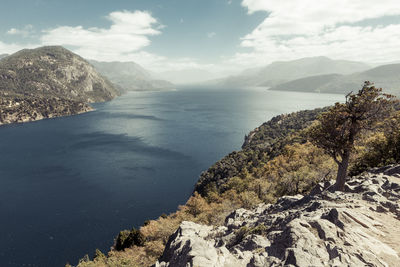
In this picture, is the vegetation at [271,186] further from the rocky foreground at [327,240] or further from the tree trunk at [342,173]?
the rocky foreground at [327,240]

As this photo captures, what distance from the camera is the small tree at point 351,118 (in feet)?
86.7

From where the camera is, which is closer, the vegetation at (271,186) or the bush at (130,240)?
the vegetation at (271,186)

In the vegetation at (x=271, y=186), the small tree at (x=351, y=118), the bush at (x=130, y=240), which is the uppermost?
the small tree at (x=351, y=118)

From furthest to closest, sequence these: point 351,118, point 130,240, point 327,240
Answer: point 130,240
point 351,118
point 327,240

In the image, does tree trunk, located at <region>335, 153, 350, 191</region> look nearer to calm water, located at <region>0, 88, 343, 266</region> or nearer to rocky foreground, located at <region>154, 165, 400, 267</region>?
rocky foreground, located at <region>154, 165, 400, 267</region>

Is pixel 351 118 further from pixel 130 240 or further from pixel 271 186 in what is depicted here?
pixel 130 240

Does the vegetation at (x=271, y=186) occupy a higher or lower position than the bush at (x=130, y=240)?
higher

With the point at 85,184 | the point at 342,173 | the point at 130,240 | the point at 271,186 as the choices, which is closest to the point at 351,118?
the point at 342,173

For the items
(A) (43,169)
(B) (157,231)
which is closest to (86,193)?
(A) (43,169)

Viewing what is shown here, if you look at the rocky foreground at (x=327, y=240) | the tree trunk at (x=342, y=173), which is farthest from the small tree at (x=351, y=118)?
the rocky foreground at (x=327, y=240)

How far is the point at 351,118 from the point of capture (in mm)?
27781

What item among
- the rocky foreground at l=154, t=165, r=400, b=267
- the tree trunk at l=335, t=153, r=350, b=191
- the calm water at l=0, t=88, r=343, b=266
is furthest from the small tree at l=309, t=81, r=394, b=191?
the calm water at l=0, t=88, r=343, b=266

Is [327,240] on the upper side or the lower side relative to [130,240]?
upper

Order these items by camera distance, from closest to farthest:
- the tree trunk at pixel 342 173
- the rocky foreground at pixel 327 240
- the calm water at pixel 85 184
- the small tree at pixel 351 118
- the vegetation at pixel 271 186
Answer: the rocky foreground at pixel 327 240, the small tree at pixel 351 118, the tree trunk at pixel 342 173, the vegetation at pixel 271 186, the calm water at pixel 85 184
